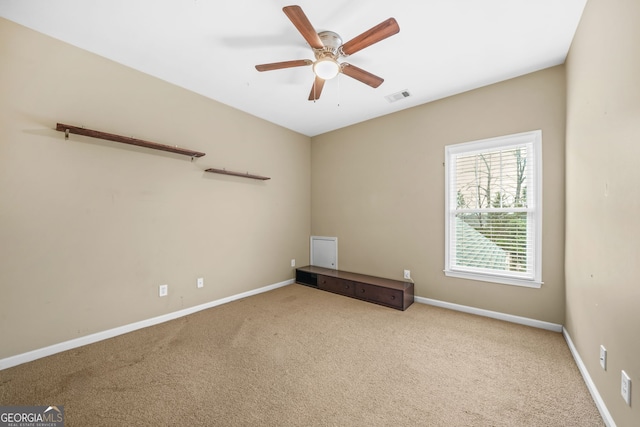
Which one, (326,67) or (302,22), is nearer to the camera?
(302,22)

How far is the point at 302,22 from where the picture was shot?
65.1 inches

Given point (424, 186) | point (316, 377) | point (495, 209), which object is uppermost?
point (424, 186)

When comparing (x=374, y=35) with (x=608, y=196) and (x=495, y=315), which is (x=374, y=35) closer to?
(x=608, y=196)

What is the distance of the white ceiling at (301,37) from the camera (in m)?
1.90

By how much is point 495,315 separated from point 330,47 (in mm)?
3361

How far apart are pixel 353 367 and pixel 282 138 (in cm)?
357

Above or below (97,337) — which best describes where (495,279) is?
above

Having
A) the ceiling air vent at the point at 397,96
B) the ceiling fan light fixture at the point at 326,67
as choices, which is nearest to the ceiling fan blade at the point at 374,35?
the ceiling fan light fixture at the point at 326,67

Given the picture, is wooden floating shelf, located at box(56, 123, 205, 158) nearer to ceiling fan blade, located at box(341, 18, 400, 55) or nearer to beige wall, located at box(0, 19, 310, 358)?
beige wall, located at box(0, 19, 310, 358)

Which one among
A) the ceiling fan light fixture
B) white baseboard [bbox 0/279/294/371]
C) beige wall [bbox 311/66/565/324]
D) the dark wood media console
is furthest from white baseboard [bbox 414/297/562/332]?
the ceiling fan light fixture

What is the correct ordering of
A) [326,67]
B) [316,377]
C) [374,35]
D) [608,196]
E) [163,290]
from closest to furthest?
1. [608,196]
2. [374,35]
3. [316,377]
4. [326,67]
5. [163,290]

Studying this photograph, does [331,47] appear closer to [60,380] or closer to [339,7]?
[339,7]

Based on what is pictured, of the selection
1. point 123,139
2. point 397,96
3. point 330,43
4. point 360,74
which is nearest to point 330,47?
point 330,43

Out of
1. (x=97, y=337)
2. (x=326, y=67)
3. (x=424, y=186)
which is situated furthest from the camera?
(x=424, y=186)
